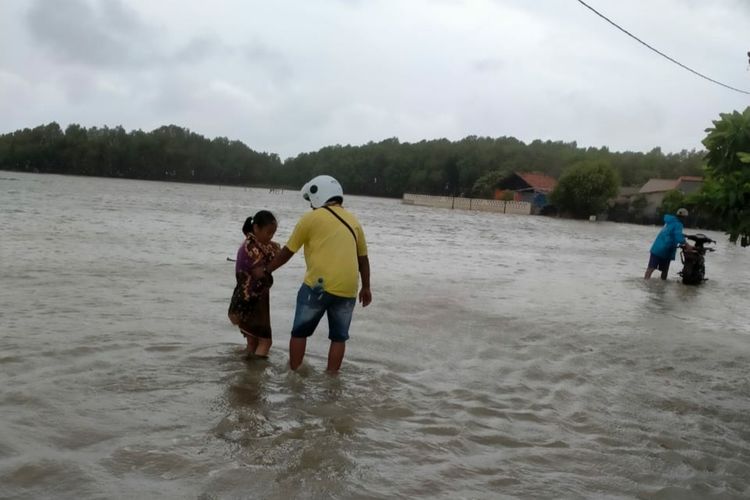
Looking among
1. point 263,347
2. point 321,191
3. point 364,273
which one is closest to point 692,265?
point 364,273

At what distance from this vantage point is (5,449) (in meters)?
4.36

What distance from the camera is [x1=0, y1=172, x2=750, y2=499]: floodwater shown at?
171 inches

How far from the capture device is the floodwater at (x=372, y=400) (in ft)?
14.3

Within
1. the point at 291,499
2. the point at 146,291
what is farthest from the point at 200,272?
the point at 291,499

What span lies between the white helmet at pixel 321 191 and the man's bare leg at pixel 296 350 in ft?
3.92

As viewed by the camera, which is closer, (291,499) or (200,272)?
(291,499)

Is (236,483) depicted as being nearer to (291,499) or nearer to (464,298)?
(291,499)

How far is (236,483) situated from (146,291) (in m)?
7.56

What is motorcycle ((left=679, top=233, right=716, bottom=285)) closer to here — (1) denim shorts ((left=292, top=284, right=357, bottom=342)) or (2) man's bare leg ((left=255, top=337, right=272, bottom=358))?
(2) man's bare leg ((left=255, top=337, right=272, bottom=358))

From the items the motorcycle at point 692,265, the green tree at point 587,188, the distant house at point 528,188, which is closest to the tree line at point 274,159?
the distant house at point 528,188

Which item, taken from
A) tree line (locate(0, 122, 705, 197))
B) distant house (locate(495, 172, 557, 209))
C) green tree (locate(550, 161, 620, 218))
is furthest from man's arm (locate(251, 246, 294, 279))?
tree line (locate(0, 122, 705, 197))

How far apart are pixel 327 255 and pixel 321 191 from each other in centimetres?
56

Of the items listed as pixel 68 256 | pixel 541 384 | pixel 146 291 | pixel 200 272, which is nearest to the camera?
pixel 541 384

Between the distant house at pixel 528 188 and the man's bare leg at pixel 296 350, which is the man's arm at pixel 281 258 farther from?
the distant house at pixel 528 188
